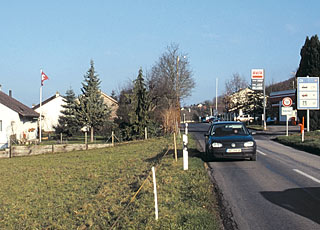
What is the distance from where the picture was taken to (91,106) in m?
39.8

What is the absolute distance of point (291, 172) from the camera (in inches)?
467

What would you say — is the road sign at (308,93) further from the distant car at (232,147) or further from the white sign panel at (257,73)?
the white sign panel at (257,73)

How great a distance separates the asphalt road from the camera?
21.5 ft

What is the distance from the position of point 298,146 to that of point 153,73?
2641 centimetres

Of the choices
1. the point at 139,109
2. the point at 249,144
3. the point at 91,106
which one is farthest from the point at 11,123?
the point at 249,144

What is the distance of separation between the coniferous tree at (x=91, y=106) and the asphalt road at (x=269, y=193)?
87.8 ft

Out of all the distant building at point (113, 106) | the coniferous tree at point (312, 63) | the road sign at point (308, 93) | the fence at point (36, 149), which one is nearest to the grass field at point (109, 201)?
the fence at point (36, 149)


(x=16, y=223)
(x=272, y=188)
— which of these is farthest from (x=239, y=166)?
(x=16, y=223)

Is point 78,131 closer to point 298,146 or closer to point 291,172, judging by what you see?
point 298,146

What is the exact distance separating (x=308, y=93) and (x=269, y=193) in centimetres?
2047

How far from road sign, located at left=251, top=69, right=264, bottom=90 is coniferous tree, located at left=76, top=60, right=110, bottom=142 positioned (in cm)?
1735

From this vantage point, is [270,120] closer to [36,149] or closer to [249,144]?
[36,149]

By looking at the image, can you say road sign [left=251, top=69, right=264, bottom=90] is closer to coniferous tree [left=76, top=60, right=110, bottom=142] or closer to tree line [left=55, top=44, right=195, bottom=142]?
tree line [left=55, top=44, right=195, bottom=142]

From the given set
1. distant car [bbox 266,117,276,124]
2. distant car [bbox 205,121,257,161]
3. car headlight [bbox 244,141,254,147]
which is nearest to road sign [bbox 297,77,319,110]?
distant car [bbox 205,121,257,161]
